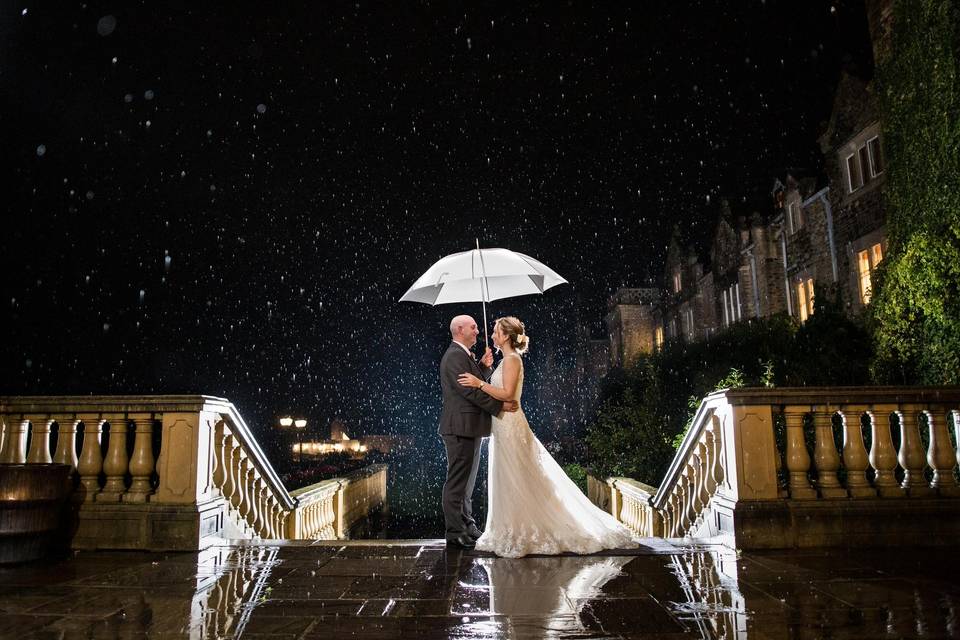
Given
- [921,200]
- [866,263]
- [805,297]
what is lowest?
[921,200]

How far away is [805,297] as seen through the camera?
2081cm

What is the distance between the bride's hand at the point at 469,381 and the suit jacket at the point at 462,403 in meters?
0.05

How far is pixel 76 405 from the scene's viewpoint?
6.51m

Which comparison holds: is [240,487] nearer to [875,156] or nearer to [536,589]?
[536,589]

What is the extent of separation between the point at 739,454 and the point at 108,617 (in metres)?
4.82

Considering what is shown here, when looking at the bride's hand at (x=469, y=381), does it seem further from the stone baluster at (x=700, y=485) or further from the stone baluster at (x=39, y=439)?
the stone baluster at (x=39, y=439)

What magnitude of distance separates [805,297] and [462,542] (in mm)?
17603

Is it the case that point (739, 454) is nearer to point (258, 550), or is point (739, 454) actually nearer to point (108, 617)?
point (258, 550)

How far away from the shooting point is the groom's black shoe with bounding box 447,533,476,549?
6239mm

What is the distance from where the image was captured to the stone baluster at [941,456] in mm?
6164

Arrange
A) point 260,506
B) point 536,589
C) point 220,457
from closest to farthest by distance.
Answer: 1. point 536,589
2. point 220,457
3. point 260,506

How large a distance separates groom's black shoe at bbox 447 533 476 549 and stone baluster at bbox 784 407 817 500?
2.78 meters

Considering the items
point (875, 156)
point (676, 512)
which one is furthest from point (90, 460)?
point (875, 156)

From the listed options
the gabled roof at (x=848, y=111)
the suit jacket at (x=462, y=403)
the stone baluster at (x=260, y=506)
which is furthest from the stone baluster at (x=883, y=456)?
the gabled roof at (x=848, y=111)
